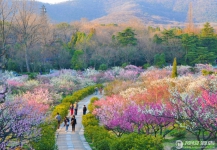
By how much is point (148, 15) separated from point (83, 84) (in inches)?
4502

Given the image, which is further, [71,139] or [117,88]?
[117,88]

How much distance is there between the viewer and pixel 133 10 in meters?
149

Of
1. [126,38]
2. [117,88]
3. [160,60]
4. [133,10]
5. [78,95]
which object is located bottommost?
[78,95]

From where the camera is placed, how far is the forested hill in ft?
437

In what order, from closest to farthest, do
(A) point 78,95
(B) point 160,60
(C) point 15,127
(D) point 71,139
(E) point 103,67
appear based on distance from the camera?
(C) point 15,127 → (D) point 71,139 → (A) point 78,95 → (E) point 103,67 → (B) point 160,60

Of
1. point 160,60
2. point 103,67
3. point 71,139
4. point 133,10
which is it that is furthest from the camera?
point 133,10

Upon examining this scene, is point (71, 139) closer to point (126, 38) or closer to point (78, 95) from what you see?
point (78, 95)

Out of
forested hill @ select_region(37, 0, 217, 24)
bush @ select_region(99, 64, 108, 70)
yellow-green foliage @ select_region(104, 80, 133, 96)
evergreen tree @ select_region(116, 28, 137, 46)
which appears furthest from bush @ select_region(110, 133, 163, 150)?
forested hill @ select_region(37, 0, 217, 24)

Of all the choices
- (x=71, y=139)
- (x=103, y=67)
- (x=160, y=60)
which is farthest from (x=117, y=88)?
(x=160, y=60)

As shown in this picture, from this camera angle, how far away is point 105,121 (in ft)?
50.5

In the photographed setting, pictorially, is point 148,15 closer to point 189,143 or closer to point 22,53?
point 22,53

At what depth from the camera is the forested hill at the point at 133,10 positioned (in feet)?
437

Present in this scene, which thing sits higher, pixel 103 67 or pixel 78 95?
pixel 103 67

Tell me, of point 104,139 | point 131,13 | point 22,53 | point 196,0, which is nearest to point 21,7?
point 22,53
